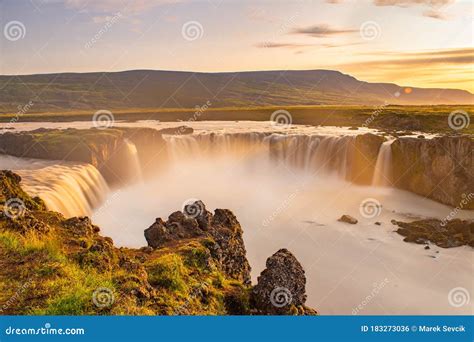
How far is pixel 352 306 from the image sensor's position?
20.2 meters

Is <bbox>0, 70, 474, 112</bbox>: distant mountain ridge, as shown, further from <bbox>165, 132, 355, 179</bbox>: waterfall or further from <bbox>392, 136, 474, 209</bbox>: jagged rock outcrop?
<bbox>392, 136, 474, 209</bbox>: jagged rock outcrop

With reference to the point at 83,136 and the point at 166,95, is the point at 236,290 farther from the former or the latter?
the point at 166,95

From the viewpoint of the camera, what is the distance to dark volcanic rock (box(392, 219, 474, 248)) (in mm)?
26781

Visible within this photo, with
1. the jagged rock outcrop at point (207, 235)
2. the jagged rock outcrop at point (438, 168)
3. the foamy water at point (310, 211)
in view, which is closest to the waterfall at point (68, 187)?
the foamy water at point (310, 211)

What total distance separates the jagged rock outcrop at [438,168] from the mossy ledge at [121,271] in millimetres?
27304

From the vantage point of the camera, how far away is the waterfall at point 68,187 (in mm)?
A: 24594

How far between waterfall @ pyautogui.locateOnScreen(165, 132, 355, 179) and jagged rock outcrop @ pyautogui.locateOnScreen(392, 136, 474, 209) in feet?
18.7

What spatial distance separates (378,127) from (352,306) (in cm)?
4670

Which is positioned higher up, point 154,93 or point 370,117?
point 154,93

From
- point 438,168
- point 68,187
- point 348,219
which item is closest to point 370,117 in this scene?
point 438,168

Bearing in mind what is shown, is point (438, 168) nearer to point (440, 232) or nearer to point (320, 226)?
point (440, 232)

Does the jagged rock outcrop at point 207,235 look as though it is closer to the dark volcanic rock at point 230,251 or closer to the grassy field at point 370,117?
the dark volcanic rock at point 230,251

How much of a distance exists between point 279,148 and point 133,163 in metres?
15.5

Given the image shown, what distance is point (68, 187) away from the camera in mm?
27328
